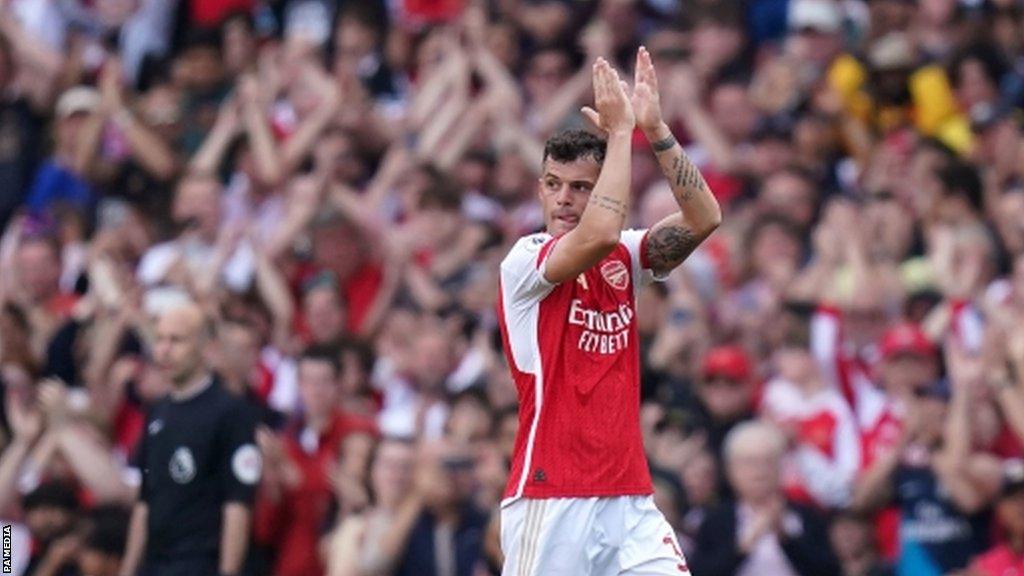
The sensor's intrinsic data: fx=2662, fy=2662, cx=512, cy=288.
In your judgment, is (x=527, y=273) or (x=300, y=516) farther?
(x=300, y=516)

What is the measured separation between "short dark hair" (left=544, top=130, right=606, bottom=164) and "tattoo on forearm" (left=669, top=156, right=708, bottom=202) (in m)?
0.27

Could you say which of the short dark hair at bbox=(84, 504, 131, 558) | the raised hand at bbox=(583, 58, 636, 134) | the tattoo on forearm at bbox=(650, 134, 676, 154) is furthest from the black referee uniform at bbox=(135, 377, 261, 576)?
the raised hand at bbox=(583, 58, 636, 134)

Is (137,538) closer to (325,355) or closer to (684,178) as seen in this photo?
(325,355)

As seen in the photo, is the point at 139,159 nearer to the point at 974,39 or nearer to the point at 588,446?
the point at 974,39

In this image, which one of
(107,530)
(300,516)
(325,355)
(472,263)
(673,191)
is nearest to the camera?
(673,191)

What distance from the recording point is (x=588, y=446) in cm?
947

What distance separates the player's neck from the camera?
12797 mm

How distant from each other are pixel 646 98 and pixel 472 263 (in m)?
7.06

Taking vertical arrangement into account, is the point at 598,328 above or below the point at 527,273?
below

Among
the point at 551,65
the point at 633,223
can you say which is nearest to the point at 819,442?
the point at 633,223

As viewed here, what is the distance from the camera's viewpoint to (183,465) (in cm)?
1261

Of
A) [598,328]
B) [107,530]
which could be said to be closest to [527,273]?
[598,328]

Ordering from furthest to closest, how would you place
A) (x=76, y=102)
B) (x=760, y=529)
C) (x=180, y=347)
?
(x=76, y=102) → (x=760, y=529) → (x=180, y=347)

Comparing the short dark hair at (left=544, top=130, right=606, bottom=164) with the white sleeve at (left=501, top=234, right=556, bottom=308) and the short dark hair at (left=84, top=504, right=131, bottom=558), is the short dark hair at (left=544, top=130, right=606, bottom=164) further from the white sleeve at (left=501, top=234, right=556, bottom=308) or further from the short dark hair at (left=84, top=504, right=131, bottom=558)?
the short dark hair at (left=84, top=504, right=131, bottom=558)
